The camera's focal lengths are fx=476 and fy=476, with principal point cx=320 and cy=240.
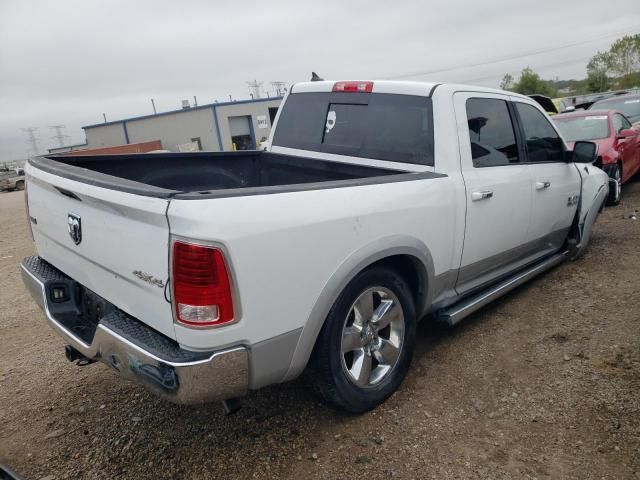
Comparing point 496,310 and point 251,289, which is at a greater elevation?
point 251,289

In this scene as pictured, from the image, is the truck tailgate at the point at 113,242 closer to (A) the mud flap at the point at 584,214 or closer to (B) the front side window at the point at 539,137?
(B) the front side window at the point at 539,137

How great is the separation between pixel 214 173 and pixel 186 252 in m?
2.23

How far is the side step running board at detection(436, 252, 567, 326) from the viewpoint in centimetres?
323

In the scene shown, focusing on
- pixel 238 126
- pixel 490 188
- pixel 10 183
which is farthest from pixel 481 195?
pixel 238 126

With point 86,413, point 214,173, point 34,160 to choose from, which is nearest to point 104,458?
point 86,413

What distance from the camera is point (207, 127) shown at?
40.3 m

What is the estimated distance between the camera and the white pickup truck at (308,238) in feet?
6.51

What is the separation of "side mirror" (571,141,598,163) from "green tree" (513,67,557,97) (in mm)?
102279

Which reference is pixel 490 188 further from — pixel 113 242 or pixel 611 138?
pixel 611 138

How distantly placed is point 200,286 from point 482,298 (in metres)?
2.31

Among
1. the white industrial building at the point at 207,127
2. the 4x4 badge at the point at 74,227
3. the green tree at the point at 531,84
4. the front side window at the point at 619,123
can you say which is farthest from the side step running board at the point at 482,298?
the green tree at the point at 531,84

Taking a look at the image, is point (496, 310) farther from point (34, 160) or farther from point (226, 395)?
point (34, 160)

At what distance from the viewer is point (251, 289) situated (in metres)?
2.01

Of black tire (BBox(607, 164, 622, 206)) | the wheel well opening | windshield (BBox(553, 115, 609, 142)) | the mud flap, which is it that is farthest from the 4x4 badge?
windshield (BBox(553, 115, 609, 142))
